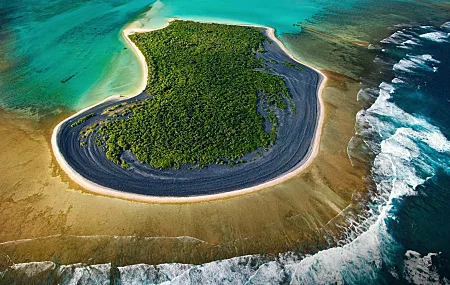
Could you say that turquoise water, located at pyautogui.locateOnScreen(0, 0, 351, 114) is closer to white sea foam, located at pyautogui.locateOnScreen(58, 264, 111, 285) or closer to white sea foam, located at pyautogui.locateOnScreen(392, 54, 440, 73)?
white sea foam, located at pyautogui.locateOnScreen(392, 54, 440, 73)

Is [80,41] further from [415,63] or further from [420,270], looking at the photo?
[420,270]

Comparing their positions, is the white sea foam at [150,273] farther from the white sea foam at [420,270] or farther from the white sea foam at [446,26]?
the white sea foam at [446,26]

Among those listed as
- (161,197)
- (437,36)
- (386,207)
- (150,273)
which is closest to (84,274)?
(150,273)

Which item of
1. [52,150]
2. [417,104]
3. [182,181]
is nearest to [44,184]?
[52,150]

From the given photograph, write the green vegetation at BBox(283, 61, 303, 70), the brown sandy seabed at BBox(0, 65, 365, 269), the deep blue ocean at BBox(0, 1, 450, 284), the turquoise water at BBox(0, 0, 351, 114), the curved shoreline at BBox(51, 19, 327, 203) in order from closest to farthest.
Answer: the deep blue ocean at BBox(0, 1, 450, 284) → the brown sandy seabed at BBox(0, 65, 365, 269) → the curved shoreline at BBox(51, 19, 327, 203) → the turquoise water at BBox(0, 0, 351, 114) → the green vegetation at BBox(283, 61, 303, 70)

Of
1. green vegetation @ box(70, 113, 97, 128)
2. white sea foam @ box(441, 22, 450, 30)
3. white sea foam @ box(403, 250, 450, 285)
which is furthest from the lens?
white sea foam @ box(441, 22, 450, 30)

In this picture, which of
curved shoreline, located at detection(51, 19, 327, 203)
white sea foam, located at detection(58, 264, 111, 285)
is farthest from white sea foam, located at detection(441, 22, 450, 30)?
white sea foam, located at detection(58, 264, 111, 285)

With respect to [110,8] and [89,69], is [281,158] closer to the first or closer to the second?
[89,69]
